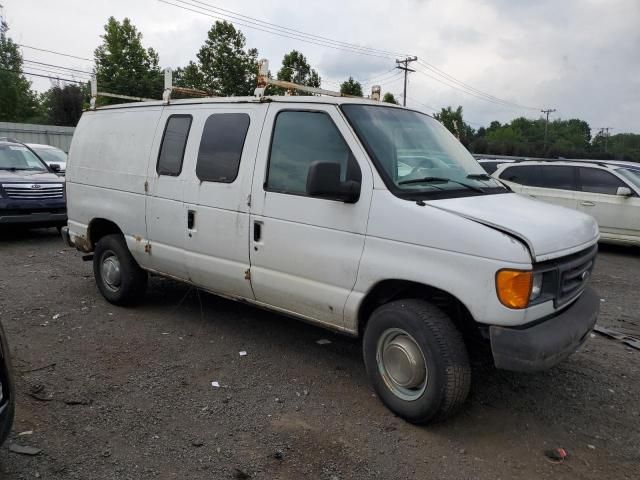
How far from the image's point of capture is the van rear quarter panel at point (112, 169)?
16.8ft

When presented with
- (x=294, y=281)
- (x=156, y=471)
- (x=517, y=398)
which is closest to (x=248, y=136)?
(x=294, y=281)

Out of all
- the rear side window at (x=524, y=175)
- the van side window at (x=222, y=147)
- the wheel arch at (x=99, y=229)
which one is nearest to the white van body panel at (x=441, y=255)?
the van side window at (x=222, y=147)

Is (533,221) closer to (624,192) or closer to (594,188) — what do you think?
(624,192)

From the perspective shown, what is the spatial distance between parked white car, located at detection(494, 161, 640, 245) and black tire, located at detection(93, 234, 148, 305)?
7948mm

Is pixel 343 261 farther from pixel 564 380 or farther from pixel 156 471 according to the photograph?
pixel 564 380

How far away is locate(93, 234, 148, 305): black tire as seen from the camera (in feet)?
17.9

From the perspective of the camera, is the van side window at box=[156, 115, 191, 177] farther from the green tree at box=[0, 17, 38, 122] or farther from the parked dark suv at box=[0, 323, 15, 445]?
the green tree at box=[0, 17, 38, 122]

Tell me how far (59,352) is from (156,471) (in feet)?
6.85

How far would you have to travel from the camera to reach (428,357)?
320cm

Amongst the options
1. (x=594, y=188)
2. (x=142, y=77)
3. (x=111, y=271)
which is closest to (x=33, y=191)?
(x=111, y=271)

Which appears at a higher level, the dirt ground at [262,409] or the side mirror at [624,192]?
the side mirror at [624,192]

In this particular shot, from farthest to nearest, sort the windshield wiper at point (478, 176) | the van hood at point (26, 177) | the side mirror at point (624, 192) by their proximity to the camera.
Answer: the side mirror at point (624, 192)
the van hood at point (26, 177)
the windshield wiper at point (478, 176)

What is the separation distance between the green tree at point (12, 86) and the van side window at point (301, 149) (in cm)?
4514

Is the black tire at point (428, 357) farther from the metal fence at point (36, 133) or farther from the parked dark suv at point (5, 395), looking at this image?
the metal fence at point (36, 133)
